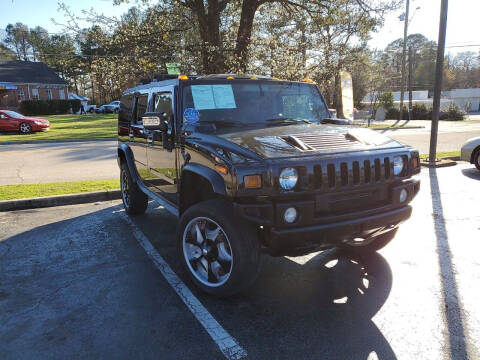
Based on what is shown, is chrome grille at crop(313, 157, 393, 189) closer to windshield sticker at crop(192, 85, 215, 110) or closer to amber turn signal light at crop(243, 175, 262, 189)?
amber turn signal light at crop(243, 175, 262, 189)

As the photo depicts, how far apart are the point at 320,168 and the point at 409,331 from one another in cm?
140

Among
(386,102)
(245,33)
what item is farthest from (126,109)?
(386,102)

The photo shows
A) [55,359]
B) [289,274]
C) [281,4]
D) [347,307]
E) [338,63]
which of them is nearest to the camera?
[55,359]

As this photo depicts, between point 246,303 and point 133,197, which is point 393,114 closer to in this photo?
point 133,197

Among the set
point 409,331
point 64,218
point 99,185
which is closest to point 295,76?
point 99,185

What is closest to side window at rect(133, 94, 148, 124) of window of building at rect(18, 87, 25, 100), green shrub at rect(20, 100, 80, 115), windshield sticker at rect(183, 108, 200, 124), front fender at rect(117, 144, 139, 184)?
front fender at rect(117, 144, 139, 184)

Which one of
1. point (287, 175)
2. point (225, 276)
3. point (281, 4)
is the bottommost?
point (225, 276)

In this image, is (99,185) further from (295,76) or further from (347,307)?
(295,76)

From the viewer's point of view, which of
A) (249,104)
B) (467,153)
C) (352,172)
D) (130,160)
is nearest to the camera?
(352,172)

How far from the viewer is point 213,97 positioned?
405cm

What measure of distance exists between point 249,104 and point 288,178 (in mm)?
1576

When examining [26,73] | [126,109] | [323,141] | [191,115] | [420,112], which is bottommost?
[420,112]

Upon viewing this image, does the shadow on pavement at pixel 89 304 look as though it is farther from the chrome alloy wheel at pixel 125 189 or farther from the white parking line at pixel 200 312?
the chrome alloy wheel at pixel 125 189

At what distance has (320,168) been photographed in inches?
115
